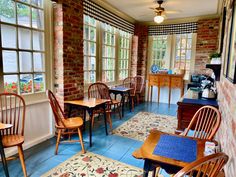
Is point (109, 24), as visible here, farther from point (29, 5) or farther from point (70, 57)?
point (29, 5)

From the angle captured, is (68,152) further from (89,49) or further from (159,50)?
(159,50)

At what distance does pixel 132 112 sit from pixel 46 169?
2.82m

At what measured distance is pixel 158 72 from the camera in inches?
215

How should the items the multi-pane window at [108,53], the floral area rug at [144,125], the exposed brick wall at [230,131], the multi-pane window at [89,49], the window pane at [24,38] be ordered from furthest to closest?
the multi-pane window at [108,53] → the multi-pane window at [89,49] → the floral area rug at [144,125] → the window pane at [24,38] → the exposed brick wall at [230,131]

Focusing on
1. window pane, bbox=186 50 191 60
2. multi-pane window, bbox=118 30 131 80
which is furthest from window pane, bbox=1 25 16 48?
window pane, bbox=186 50 191 60

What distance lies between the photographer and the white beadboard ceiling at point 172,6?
3791 mm

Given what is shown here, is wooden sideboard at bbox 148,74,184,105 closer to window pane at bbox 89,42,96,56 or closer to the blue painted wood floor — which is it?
window pane at bbox 89,42,96,56

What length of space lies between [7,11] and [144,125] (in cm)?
299

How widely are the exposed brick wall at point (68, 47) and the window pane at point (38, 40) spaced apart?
0.68 feet

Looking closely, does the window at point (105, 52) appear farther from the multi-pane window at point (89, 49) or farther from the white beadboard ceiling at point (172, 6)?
the white beadboard ceiling at point (172, 6)

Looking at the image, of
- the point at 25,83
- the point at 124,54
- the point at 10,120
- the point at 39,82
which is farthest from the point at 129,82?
the point at 10,120

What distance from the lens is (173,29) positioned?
5332mm

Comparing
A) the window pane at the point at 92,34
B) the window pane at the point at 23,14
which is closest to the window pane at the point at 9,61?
the window pane at the point at 23,14

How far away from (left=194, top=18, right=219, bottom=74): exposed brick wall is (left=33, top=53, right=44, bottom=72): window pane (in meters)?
4.11
